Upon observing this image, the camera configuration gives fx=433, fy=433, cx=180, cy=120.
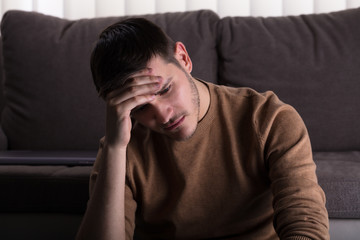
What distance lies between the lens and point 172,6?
2.43 meters

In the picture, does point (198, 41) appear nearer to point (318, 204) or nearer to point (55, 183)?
point (55, 183)

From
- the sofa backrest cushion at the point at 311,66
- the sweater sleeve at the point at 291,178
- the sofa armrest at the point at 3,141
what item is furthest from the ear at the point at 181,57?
the sofa armrest at the point at 3,141

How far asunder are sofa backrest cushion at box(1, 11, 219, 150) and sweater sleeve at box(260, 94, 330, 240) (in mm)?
921

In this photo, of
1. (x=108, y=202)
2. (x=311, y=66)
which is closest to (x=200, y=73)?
(x=311, y=66)

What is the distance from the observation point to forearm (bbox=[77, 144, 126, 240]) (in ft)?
3.23

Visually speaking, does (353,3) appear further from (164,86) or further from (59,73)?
(164,86)

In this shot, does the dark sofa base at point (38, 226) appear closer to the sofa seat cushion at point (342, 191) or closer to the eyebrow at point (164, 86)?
A: the eyebrow at point (164, 86)

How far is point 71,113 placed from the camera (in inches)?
75.5

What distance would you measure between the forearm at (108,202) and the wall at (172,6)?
155 cm

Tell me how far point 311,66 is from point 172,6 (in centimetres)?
97

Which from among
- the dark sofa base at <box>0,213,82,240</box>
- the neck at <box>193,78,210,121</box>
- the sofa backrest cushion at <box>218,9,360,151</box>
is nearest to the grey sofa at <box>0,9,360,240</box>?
the sofa backrest cushion at <box>218,9,360,151</box>

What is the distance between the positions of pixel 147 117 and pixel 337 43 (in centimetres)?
115

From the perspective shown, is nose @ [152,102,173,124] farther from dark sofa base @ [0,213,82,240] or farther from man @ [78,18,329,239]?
dark sofa base @ [0,213,82,240]

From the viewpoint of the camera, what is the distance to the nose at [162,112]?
0.97m
